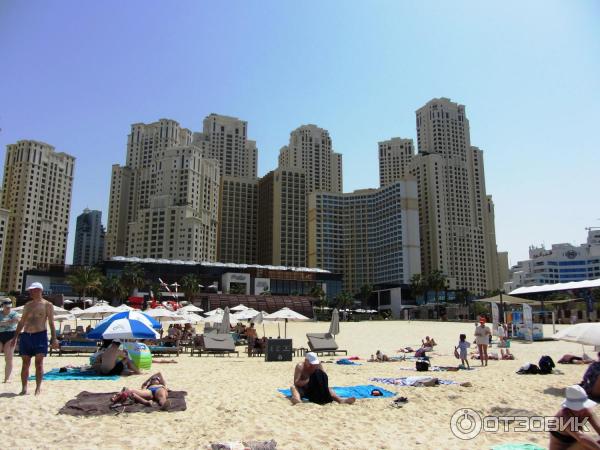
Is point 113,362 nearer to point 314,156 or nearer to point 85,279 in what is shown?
point 85,279

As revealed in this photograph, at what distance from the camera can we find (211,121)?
165625mm

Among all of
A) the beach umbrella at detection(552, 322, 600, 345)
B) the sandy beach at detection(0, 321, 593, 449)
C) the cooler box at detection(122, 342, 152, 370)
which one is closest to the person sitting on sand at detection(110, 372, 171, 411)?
the sandy beach at detection(0, 321, 593, 449)

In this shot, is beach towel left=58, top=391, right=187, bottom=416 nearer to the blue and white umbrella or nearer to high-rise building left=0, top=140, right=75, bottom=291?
the blue and white umbrella

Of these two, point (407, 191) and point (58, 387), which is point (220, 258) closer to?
point (407, 191)

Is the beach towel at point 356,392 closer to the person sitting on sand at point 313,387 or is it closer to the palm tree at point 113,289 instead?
the person sitting on sand at point 313,387

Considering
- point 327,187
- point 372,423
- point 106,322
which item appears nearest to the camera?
point 372,423

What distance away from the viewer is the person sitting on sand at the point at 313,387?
27.9 feet

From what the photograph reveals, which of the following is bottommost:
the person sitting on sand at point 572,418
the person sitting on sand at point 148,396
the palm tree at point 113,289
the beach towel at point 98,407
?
the beach towel at point 98,407

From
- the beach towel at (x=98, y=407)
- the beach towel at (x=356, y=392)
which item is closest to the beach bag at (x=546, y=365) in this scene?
the beach towel at (x=356, y=392)

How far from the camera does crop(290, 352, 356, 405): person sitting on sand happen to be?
8.49 m

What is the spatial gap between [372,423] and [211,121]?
16658cm

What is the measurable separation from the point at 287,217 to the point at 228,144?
42.0 meters

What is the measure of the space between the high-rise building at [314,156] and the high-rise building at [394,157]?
1698cm

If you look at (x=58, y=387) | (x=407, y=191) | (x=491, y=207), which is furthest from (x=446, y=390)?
(x=491, y=207)
